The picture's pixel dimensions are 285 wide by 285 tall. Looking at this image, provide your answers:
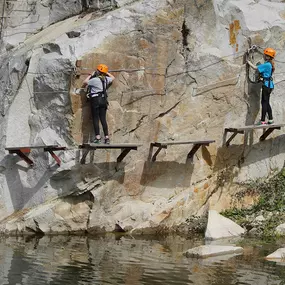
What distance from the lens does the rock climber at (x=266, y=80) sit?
16.2m

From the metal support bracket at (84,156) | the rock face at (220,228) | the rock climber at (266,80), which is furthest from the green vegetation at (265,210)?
the metal support bracket at (84,156)

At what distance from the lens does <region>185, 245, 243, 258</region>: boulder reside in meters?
13.0

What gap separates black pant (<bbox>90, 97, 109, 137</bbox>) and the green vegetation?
130 inches

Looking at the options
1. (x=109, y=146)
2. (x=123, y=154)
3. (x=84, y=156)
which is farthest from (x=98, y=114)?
(x=123, y=154)

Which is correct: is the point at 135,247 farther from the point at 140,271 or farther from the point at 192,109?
the point at 192,109

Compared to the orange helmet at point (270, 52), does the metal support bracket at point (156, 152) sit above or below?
below

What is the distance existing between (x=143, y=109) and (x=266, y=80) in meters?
2.79

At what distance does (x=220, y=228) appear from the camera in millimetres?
15141

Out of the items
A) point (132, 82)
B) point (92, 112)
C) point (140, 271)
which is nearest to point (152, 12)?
point (132, 82)

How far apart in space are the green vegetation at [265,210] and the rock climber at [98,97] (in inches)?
130

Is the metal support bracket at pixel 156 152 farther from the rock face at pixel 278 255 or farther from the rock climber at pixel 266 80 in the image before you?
the rock face at pixel 278 255

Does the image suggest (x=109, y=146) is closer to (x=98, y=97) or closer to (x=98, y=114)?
(x=98, y=114)

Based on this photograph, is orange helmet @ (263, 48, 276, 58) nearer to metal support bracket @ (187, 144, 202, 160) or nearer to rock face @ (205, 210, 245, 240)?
metal support bracket @ (187, 144, 202, 160)

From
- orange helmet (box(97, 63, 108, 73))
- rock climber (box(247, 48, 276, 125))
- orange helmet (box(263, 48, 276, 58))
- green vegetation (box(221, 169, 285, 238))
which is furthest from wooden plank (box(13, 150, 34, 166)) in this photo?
orange helmet (box(263, 48, 276, 58))
